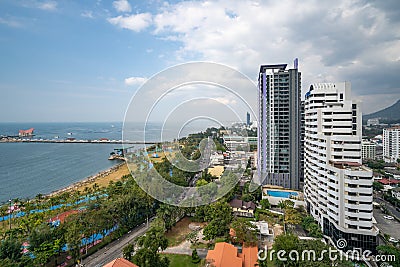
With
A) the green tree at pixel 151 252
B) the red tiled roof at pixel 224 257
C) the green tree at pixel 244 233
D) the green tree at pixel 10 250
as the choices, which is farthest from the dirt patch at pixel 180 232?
the green tree at pixel 10 250

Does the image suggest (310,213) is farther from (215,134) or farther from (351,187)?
A: (215,134)

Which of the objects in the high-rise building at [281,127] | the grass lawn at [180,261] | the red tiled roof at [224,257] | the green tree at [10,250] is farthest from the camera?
the high-rise building at [281,127]

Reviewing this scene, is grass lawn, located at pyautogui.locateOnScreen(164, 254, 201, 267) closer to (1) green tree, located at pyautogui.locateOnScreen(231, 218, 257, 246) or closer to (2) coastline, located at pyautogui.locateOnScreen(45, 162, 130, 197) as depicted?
(1) green tree, located at pyautogui.locateOnScreen(231, 218, 257, 246)

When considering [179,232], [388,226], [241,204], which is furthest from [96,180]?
[388,226]

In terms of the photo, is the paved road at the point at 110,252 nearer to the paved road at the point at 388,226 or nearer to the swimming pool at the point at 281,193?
the swimming pool at the point at 281,193

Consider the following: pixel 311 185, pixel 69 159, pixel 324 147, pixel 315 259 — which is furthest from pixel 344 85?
pixel 69 159

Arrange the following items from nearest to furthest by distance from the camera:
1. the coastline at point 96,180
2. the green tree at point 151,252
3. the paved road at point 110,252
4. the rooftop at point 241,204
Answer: the green tree at point 151,252, the paved road at point 110,252, the rooftop at point 241,204, the coastline at point 96,180
